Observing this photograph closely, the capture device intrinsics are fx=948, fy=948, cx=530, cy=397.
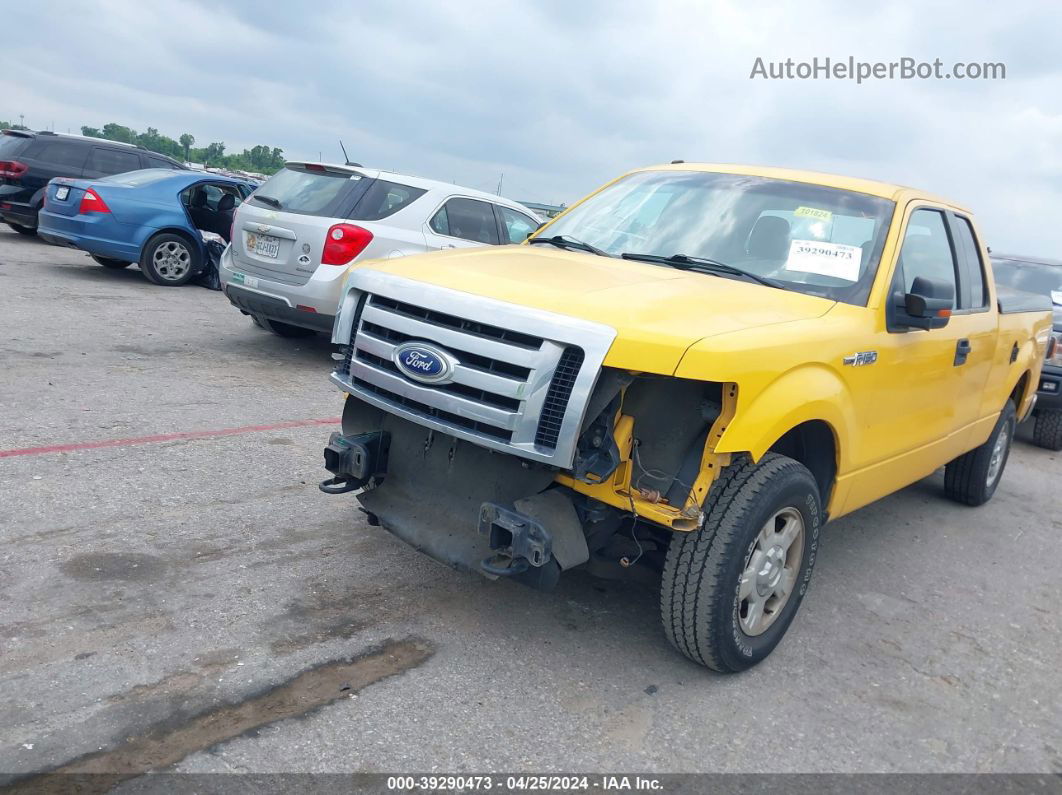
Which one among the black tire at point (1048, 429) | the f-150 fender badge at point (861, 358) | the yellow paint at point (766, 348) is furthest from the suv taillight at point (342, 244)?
the black tire at point (1048, 429)

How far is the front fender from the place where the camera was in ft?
11.0

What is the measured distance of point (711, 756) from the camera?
126 inches

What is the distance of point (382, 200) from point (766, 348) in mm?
5832

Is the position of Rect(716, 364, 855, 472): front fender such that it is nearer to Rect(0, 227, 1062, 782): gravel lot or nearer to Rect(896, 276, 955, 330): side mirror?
Rect(896, 276, 955, 330): side mirror

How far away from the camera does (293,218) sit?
8211 millimetres

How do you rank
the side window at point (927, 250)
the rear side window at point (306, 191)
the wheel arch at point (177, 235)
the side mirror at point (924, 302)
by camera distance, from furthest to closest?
the wheel arch at point (177, 235) → the rear side window at point (306, 191) → the side window at point (927, 250) → the side mirror at point (924, 302)

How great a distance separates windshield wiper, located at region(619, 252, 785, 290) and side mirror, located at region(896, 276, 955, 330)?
0.59 metres

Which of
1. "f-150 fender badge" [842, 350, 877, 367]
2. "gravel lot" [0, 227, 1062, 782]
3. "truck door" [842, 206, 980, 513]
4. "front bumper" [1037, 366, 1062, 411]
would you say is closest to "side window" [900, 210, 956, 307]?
"truck door" [842, 206, 980, 513]

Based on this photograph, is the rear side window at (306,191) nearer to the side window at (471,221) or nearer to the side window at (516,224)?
the side window at (471,221)

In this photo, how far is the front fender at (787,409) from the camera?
11.0 feet

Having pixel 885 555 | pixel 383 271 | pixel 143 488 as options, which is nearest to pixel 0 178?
pixel 143 488

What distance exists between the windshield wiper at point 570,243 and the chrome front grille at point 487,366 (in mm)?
1258

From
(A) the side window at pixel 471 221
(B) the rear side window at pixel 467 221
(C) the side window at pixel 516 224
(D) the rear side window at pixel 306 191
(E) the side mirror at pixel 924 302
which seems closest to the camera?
(E) the side mirror at pixel 924 302

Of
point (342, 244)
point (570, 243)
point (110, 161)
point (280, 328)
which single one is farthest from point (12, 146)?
point (570, 243)
